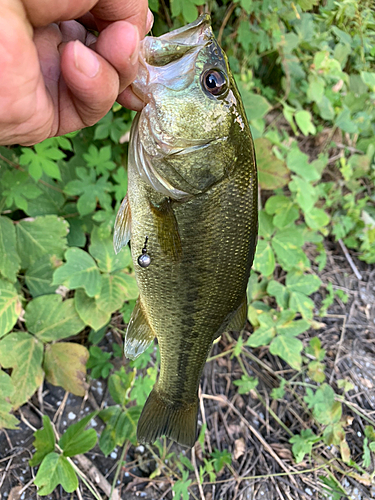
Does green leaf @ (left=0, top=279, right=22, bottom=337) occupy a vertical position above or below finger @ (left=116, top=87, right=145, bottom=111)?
below

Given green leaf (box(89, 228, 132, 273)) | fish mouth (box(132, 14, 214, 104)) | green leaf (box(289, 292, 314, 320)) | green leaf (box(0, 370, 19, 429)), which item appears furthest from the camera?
green leaf (box(289, 292, 314, 320))

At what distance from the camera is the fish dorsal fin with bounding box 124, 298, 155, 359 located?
1.38m

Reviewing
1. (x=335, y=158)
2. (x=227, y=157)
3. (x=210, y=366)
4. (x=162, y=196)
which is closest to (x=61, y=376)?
(x=210, y=366)

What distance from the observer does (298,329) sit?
8.55ft

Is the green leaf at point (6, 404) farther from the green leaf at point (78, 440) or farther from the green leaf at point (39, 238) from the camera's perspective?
the green leaf at point (39, 238)

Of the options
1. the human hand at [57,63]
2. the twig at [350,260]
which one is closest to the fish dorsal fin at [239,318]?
the human hand at [57,63]

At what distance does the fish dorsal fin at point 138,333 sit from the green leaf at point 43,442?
65 cm

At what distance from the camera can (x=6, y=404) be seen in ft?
5.67

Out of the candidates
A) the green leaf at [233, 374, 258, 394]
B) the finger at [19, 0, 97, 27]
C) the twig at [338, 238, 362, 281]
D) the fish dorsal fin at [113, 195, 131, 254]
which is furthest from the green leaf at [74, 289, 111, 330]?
the twig at [338, 238, 362, 281]

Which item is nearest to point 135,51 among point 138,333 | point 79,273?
point 138,333

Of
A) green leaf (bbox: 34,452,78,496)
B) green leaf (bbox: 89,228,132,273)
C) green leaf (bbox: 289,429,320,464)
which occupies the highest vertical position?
green leaf (bbox: 89,228,132,273)

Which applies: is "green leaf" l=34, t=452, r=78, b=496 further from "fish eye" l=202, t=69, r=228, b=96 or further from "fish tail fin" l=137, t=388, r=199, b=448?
"fish eye" l=202, t=69, r=228, b=96

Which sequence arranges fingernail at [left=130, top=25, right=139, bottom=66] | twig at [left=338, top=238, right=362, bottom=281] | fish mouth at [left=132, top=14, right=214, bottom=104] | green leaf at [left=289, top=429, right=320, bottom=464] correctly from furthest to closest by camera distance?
twig at [left=338, top=238, right=362, bottom=281] < green leaf at [left=289, top=429, right=320, bottom=464] < fish mouth at [left=132, top=14, right=214, bottom=104] < fingernail at [left=130, top=25, right=139, bottom=66]

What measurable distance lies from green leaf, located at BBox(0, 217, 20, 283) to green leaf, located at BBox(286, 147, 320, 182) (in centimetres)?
198
